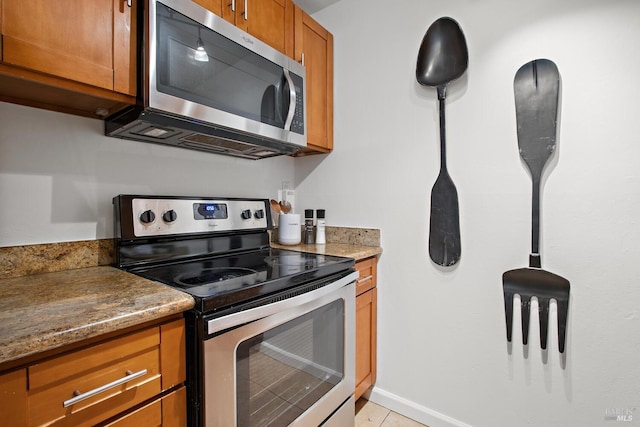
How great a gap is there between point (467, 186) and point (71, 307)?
60.9 inches

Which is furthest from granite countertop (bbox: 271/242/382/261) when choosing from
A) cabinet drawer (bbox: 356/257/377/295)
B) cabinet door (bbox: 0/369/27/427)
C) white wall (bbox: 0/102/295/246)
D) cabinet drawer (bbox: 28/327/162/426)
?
cabinet door (bbox: 0/369/27/427)

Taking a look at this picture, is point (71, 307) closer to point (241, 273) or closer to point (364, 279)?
point (241, 273)

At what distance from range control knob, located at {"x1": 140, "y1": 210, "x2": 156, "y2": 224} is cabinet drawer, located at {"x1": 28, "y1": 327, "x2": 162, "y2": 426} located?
2.01ft

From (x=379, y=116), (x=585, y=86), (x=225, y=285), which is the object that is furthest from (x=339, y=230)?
(x=585, y=86)

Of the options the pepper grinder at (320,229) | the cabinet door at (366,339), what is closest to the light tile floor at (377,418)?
the cabinet door at (366,339)

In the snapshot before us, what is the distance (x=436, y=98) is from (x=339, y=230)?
36.1 inches

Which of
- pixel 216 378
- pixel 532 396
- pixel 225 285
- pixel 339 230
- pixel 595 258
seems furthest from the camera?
pixel 339 230

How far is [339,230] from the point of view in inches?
75.7

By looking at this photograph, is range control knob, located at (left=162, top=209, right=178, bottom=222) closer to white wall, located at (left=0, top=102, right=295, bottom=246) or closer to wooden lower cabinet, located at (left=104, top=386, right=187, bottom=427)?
white wall, located at (left=0, top=102, right=295, bottom=246)

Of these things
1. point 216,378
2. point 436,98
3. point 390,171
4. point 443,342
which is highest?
point 436,98

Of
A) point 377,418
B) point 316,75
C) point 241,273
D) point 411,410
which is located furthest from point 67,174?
point 411,410

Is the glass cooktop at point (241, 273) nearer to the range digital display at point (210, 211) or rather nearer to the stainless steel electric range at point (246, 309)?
the stainless steel electric range at point (246, 309)

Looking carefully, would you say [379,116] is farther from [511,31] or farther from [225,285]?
[225,285]

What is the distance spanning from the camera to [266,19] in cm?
143
